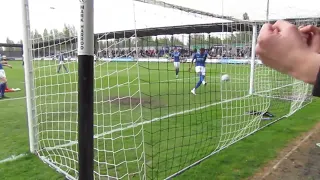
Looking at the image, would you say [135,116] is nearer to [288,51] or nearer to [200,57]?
[200,57]

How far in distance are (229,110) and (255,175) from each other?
4.25 m

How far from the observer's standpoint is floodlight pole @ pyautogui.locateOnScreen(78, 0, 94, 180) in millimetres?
1616

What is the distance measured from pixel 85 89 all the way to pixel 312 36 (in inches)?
46.1

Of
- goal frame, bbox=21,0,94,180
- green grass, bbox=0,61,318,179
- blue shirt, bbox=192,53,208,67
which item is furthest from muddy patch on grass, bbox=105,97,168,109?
goal frame, bbox=21,0,94,180

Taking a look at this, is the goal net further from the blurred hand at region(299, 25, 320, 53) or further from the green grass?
the blurred hand at region(299, 25, 320, 53)

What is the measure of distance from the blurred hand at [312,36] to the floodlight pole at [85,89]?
113 centimetres

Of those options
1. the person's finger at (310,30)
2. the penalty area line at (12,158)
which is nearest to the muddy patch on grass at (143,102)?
the penalty area line at (12,158)

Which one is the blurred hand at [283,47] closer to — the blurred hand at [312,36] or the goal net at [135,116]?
the blurred hand at [312,36]

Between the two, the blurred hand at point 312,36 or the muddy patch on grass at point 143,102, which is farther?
the muddy patch on grass at point 143,102

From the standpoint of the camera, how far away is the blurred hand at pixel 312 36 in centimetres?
72

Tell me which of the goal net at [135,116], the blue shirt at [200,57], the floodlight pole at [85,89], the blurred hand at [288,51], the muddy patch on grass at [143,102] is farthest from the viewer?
the blue shirt at [200,57]

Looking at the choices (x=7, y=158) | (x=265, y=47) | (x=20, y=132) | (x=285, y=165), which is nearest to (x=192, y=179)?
(x=285, y=165)

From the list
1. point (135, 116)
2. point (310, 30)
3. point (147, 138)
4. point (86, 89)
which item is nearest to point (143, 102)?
point (135, 116)

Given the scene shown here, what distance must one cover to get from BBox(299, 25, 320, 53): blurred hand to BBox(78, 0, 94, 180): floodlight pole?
3.72 feet
